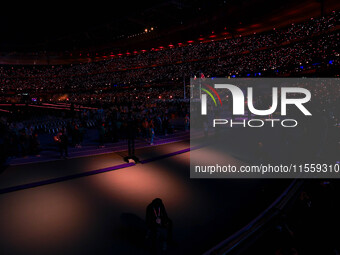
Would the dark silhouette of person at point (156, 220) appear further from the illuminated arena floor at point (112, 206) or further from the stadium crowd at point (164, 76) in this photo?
the stadium crowd at point (164, 76)

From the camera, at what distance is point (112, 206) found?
6.15 meters

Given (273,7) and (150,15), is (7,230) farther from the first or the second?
(150,15)

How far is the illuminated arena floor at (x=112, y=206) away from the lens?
4.62 metres

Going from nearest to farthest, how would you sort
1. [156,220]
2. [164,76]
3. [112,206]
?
[156,220] < [112,206] < [164,76]

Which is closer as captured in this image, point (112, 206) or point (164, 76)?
point (112, 206)

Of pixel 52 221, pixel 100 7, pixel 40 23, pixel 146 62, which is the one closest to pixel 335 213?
pixel 52 221
